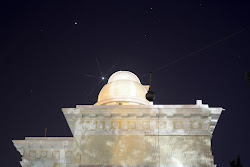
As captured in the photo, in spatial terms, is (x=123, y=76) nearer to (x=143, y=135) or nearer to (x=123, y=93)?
(x=123, y=93)

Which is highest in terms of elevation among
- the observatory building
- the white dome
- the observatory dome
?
the white dome

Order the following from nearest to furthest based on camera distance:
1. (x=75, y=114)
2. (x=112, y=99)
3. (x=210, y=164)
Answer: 1. (x=210, y=164)
2. (x=75, y=114)
3. (x=112, y=99)

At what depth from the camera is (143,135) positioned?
13.7 m

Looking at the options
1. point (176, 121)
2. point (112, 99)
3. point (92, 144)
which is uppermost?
point (112, 99)

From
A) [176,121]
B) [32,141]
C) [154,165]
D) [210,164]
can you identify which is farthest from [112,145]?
[32,141]

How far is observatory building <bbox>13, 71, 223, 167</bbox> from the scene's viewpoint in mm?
13328

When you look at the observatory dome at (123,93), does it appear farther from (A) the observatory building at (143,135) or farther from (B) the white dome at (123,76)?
(A) the observatory building at (143,135)

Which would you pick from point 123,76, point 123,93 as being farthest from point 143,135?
point 123,76

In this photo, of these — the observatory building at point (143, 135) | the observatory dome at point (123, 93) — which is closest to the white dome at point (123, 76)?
the observatory dome at point (123, 93)

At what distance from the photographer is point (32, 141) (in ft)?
61.5

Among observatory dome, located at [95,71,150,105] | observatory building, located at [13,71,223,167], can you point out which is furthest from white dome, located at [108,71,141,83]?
observatory building, located at [13,71,223,167]

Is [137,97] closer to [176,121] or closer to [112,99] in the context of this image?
[112,99]

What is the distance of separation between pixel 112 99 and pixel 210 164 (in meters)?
7.07

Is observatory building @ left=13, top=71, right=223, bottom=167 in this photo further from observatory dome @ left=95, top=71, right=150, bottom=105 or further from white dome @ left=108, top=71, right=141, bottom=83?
white dome @ left=108, top=71, right=141, bottom=83
